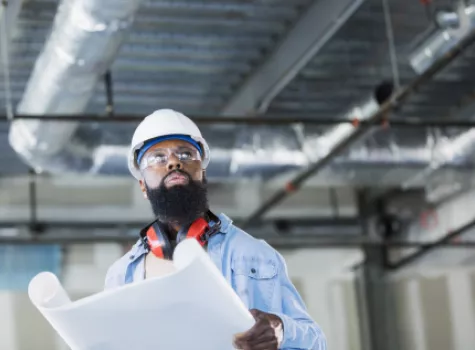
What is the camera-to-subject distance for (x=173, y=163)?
6.99ft

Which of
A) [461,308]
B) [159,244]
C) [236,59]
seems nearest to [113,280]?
[159,244]

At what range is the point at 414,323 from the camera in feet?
27.5

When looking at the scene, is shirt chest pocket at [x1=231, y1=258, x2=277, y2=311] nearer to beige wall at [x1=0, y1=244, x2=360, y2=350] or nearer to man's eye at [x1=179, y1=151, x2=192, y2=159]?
man's eye at [x1=179, y1=151, x2=192, y2=159]

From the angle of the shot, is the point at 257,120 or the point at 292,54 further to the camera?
the point at 292,54

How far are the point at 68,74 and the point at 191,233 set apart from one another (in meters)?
2.71

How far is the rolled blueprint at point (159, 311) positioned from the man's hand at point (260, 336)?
16mm

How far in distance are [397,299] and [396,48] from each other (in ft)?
10.7

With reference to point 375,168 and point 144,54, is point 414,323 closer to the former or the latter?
point 375,168

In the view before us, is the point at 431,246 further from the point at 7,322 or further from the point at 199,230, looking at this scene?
the point at 199,230

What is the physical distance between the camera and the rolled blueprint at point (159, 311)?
1.68 metres

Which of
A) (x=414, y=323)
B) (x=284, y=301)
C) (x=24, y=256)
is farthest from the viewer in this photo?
(x=414, y=323)

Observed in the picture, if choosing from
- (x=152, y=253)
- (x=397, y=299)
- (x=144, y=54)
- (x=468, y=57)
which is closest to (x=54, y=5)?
(x=144, y=54)

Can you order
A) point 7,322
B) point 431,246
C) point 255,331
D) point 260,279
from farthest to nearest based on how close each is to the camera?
point 431,246 → point 7,322 → point 260,279 → point 255,331

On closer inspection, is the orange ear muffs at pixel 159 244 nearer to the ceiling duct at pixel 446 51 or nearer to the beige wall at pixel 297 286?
the ceiling duct at pixel 446 51
